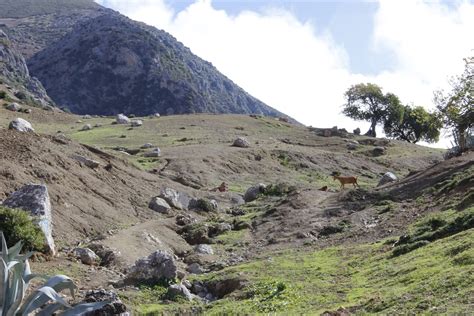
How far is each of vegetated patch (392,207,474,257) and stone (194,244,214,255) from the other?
7397mm

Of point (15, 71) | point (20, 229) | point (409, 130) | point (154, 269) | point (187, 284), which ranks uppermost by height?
point (409, 130)

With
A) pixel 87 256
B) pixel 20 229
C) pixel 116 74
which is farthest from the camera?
pixel 116 74

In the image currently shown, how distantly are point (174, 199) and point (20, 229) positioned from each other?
627 inches

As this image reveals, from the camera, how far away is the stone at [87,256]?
1950 centimetres

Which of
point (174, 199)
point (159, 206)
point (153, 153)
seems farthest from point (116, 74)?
point (159, 206)

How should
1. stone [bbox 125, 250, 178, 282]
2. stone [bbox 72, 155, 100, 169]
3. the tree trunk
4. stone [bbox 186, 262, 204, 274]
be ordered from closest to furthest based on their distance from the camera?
stone [bbox 125, 250, 178, 282], stone [bbox 186, 262, 204, 274], stone [bbox 72, 155, 100, 169], the tree trunk

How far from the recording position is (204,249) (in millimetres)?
23672

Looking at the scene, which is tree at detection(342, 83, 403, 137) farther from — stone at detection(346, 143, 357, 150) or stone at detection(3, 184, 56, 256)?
stone at detection(3, 184, 56, 256)

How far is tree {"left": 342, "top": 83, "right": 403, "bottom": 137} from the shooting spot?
104312 millimetres

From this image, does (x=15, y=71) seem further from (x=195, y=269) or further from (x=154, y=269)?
(x=154, y=269)

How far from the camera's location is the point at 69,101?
157750 millimetres

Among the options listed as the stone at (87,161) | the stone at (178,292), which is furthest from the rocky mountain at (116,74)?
the stone at (178,292)

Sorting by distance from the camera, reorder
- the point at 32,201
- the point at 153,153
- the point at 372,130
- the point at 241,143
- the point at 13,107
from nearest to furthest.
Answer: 1. the point at 32,201
2. the point at 153,153
3. the point at 241,143
4. the point at 13,107
5. the point at 372,130

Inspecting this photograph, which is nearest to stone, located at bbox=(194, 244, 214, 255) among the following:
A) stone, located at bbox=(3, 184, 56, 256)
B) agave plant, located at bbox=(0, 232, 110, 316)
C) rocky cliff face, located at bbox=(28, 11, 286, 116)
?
stone, located at bbox=(3, 184, 56, 256)
